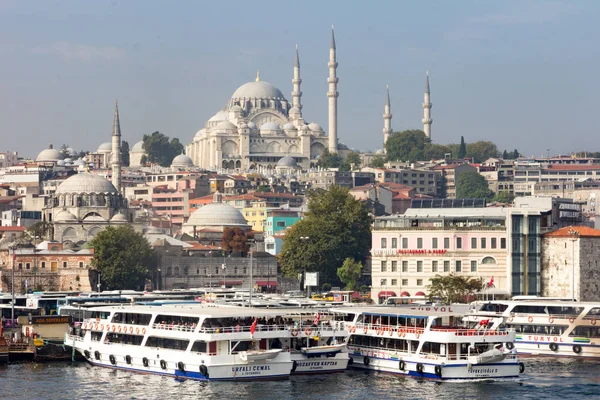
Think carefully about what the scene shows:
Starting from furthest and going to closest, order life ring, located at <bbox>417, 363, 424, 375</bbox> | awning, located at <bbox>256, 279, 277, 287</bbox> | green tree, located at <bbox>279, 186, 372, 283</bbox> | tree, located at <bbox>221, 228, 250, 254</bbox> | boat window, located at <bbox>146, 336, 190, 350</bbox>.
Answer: tree, located at <bbox>221, 228, 250, 254</bbox> → green tree, located at <bbox>279, 186, 372, 283</bbox> → awning, located at <bbox>256, 279, 277, 287</bbox> → boat window, located at <bbox>146, 336, 190, 350</bbox> → life ring, located at <bbox>417, 363, 424, 375</bbox>

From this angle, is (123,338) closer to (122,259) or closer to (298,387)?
(298,387)

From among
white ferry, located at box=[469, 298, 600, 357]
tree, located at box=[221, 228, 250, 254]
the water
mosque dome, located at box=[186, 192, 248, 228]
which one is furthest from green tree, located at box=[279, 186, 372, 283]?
the water

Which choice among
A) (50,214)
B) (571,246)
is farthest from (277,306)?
→ (50,214)

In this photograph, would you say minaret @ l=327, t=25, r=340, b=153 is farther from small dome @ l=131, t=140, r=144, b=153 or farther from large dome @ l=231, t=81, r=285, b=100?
small dome @ l=131, t=140, r=144, b=153

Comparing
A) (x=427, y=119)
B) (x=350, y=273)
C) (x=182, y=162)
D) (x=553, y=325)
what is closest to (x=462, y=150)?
(x=427, y=119)

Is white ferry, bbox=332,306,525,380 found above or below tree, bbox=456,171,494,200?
below

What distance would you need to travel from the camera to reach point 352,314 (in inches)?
1855

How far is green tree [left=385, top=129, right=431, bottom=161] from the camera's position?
166 metres

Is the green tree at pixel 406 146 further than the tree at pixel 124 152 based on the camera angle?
No

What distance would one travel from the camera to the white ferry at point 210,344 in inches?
1644

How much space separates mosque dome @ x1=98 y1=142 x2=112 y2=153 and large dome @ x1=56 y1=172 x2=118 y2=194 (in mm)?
78379

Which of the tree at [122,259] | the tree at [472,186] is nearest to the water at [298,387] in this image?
the tree at [122,259]

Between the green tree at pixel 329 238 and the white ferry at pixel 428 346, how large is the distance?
3550 cm

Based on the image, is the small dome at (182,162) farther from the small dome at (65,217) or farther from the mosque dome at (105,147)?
the small dome at (65,217)
